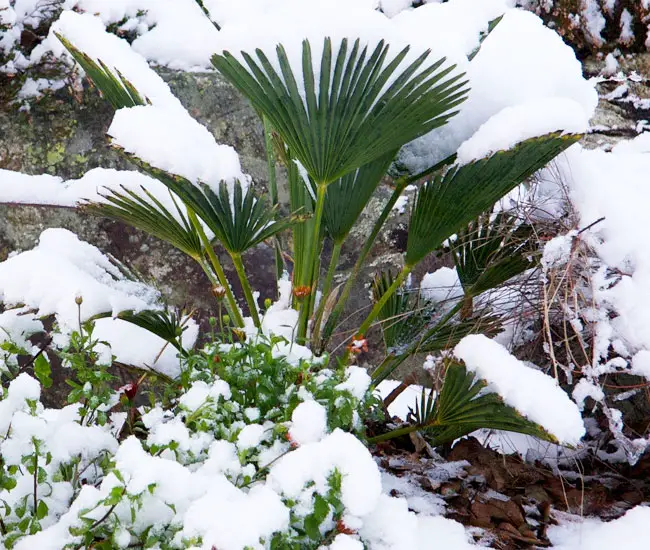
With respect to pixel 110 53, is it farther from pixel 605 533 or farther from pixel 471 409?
pixel 605 533

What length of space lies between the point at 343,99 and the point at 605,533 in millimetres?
979

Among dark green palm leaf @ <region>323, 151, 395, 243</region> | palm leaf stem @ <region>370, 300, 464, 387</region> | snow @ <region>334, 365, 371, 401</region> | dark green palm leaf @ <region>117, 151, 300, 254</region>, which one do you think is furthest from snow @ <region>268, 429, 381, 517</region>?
dark green palm leaf @ <region>323, 151, 395, 243</region>

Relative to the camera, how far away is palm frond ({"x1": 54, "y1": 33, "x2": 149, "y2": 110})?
4.50 ft

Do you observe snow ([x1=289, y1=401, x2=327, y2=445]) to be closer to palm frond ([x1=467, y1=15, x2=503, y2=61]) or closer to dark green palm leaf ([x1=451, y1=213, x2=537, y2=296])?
dark green palm leaf ([x1=451, y1=213, x2=537, y2=296])

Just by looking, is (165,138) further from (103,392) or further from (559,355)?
(559,355)

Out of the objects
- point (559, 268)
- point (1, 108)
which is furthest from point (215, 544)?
point (1, 108)

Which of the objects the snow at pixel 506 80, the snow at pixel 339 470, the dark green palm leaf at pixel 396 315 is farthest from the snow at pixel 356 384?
the snow at pixel 506 80

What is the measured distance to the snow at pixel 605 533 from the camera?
1.15 m

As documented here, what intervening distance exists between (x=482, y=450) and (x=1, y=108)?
2.37 metres

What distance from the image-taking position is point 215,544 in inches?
29.8

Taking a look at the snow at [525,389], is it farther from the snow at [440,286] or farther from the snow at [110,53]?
the snow at [110,53]

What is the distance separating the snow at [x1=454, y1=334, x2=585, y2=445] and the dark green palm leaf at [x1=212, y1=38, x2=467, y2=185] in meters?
0.43

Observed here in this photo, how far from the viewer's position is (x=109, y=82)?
1396 millimetres

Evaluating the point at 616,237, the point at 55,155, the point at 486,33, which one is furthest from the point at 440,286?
the point at 55,155
